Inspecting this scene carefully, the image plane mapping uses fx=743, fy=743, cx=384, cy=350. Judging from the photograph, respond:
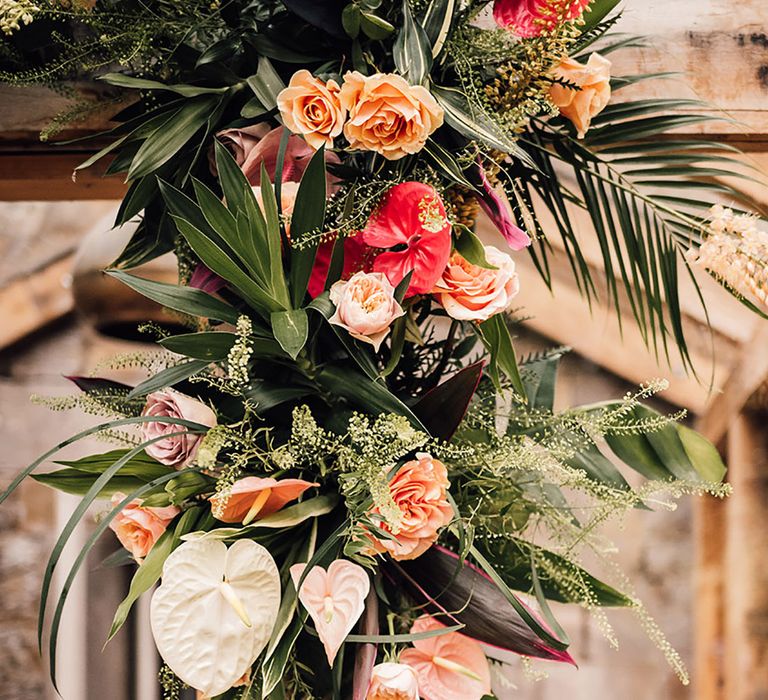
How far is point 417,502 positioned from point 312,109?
417mm

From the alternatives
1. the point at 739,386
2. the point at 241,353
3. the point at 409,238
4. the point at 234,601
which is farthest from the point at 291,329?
the point at 739,386

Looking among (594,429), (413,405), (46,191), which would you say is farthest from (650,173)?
(46,191)

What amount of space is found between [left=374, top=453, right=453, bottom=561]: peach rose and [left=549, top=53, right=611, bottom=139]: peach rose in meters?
0.48

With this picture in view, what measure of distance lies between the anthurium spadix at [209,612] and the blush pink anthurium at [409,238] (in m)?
0.32

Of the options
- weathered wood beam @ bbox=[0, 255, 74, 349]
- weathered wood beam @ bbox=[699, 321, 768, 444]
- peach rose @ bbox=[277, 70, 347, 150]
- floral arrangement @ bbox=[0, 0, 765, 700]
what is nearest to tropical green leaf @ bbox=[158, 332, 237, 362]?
floral arrangement @ bbox=[0, 0, 765, 700]

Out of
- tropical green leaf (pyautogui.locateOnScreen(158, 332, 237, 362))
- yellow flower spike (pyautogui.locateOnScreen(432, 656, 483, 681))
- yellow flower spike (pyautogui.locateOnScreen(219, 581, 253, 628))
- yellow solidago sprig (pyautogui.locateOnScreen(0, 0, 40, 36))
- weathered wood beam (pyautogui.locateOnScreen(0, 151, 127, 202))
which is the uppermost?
weathered wood beam (pyautogui.locateOnScreen(0, 151, 127, 202))

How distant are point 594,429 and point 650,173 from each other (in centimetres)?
39

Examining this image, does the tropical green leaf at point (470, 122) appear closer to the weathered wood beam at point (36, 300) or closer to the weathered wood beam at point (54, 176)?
the weathered wood beam at point (54, 176)

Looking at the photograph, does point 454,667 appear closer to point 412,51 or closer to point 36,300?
point 412,51

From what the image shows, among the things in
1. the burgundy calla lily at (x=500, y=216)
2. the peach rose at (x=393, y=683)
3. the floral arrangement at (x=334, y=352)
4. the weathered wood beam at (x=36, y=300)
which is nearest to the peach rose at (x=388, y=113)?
the floral arrangement at (x=334, y=352)

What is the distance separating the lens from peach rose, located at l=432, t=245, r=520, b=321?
801 millimetres

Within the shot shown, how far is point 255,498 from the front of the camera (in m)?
0.77

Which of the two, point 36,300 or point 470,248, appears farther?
point 36,300

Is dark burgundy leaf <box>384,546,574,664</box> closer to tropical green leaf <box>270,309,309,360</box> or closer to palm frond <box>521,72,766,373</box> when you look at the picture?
tropical green leaf <box>270,309,309,360</box>
